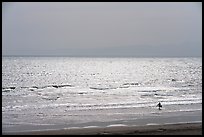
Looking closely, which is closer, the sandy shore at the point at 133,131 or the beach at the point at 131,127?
the sandy shore at the point at 133,131

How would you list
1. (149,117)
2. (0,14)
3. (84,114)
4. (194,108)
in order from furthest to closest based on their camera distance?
(194,108) → (84,114) → (149,117) → (0,14)

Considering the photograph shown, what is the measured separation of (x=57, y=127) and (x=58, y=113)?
448 cm

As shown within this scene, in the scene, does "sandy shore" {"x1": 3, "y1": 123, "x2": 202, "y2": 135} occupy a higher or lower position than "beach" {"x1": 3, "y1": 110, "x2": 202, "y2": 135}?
lower

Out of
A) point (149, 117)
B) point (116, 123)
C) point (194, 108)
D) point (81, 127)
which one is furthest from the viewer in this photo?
point (194, 108)

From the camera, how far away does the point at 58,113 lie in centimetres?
1869

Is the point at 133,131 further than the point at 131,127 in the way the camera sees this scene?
No

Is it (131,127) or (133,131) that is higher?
(131,127)

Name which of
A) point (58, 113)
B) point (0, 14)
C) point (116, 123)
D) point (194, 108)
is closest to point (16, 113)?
point (58, 113)

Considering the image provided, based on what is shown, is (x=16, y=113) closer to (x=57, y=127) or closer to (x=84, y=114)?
(x=84, y=114)

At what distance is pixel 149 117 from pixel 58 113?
5.22m

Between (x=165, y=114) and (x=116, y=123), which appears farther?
(x=165, y=114)

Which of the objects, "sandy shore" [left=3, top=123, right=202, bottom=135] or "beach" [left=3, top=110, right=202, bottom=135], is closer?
"sandy shore" [left=3, top=123, right=202, bottom=135]

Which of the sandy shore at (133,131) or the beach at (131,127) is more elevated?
the beach at (131,127)

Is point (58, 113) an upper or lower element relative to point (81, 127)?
upper
